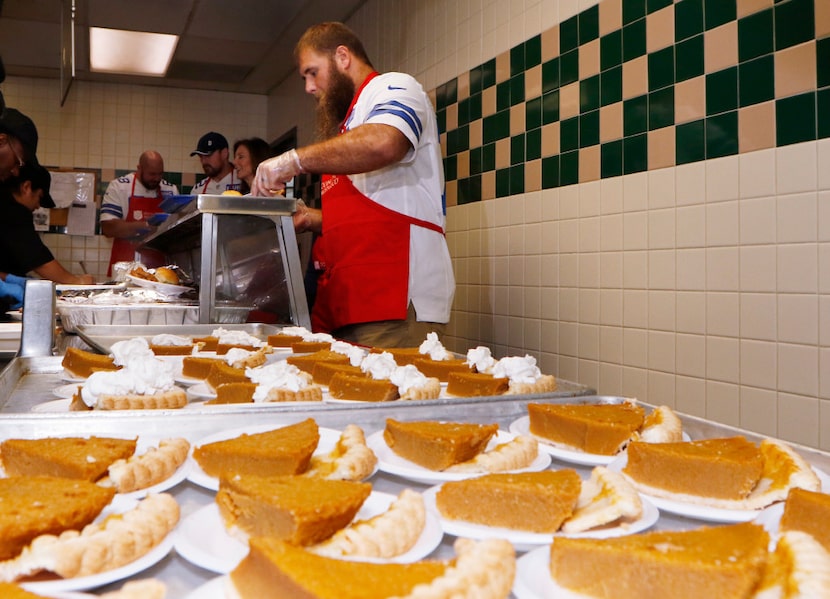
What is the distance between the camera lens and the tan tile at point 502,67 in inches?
148

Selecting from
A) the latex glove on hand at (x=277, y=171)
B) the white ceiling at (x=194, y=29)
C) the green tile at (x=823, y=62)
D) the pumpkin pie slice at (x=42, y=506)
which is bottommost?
→ the pumpkin pie slice at (x=42, y=506)

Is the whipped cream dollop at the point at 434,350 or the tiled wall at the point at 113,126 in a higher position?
the tiled wall at the point at 113,126

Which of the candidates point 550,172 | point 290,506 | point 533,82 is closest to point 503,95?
point 533,82

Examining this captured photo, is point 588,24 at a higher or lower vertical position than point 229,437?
higher

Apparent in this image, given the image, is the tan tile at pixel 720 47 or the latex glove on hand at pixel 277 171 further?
the latex glove on hand at pixel 277 171

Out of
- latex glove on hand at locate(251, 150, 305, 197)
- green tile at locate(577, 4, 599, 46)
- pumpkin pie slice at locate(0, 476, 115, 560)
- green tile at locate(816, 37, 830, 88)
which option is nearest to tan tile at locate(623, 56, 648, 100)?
green tile at locate(577, 4, 599, 46)

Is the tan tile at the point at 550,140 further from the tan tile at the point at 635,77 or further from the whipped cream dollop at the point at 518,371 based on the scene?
the whipped cream dollop at the point at 518,371

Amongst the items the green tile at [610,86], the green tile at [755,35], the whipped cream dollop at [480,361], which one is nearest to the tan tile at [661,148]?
the green tile at [610,86]

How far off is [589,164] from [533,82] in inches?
25.5

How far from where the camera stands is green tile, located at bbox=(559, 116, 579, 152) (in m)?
3.23

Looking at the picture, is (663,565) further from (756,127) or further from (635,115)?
(635,115)

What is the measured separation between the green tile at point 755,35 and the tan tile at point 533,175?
4.02 ft

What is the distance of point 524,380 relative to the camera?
4.57 ft

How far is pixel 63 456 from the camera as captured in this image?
0.78 m
